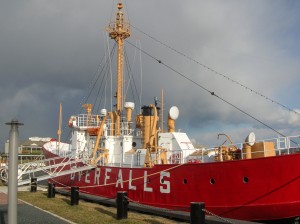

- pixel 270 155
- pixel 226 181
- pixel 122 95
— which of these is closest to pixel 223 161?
pixel 226 181

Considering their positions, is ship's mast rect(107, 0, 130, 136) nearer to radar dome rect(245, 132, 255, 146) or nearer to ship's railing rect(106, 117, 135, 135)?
ship's railing rect(106, 117, 135, 135)

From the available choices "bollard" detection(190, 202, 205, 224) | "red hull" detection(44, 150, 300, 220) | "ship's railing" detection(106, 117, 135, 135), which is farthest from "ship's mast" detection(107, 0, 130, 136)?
"bollard" detection(190, 202, 205, 224)

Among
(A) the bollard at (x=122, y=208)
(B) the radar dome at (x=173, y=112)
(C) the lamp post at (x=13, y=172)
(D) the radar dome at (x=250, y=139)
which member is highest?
(B) the radar dome at (x=173, y=112)

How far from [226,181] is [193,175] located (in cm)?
149

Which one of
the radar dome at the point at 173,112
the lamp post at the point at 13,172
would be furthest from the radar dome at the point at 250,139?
the lamp post at the point at 13,172

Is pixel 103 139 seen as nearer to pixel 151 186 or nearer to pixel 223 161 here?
pixel 151 186

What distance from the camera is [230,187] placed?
44.0 ft

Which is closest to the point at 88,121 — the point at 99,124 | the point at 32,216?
the point at 99,124

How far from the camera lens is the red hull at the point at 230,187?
1227 centimetres

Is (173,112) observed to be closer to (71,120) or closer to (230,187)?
(230,187)

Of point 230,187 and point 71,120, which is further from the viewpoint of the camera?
point 71,120

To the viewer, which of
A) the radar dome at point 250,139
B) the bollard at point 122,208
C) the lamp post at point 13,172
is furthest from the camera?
the radar dome at point 250,139

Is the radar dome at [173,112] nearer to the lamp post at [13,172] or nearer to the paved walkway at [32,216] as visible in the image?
the paved walkway at [32,216]

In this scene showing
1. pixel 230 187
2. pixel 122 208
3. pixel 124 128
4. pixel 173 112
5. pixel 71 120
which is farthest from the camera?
pixel 71 120
